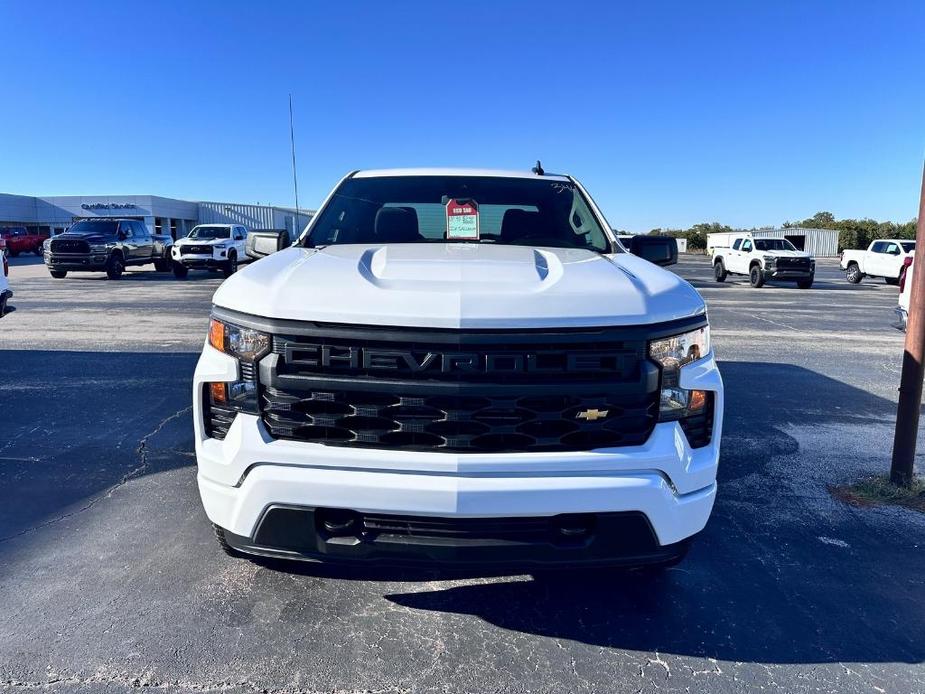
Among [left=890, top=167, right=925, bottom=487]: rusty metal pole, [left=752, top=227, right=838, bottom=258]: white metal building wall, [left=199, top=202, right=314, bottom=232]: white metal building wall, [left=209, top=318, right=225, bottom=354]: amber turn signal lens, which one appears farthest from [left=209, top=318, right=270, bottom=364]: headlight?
[left=752, top=227, right=838, bottom=258]: white metal building wall

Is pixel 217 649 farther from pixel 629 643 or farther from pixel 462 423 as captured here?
pixel 629 643

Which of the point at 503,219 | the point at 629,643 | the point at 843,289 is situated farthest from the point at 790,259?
the point at 629,643

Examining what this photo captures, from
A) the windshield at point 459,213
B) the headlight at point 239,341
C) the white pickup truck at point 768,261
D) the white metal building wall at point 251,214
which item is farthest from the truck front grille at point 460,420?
the white metal building wall at point 251,214

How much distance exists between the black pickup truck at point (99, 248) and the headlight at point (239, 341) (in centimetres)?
1979

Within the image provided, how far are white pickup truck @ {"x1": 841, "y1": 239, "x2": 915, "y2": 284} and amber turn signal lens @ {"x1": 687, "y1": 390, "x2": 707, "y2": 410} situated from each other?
79.8 feet

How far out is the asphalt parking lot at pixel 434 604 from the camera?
7.00ft

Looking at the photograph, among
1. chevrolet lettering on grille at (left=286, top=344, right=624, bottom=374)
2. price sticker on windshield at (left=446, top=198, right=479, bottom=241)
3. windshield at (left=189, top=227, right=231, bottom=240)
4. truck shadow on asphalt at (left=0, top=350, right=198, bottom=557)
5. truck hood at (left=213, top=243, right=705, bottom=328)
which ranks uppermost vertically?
windshield at (left=189, top=227, right=231, bottom=240)

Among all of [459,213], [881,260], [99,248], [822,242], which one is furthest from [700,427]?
[822,242]

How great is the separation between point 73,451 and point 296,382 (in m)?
3.15

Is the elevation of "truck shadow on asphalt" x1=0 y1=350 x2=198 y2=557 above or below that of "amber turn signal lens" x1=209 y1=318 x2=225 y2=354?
below

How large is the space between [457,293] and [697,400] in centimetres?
99

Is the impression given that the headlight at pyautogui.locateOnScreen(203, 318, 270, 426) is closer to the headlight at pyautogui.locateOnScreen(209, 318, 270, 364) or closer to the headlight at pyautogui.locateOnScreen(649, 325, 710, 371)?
the headlight at pyautogui.locateOnScreen(209, 318, 270, 364)

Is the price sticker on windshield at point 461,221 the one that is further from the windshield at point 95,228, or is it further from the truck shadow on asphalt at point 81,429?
the windshield at point 95,228

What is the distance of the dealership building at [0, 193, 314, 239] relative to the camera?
179 ft
